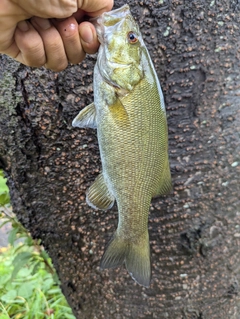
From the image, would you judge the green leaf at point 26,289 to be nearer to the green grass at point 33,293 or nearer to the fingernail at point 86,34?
the green grass at point 33,293

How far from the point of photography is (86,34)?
3.41 ft

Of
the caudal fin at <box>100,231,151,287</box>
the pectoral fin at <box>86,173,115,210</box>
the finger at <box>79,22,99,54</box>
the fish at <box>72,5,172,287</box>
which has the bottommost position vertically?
the caudal fin at <box>100,231,151,287</box>

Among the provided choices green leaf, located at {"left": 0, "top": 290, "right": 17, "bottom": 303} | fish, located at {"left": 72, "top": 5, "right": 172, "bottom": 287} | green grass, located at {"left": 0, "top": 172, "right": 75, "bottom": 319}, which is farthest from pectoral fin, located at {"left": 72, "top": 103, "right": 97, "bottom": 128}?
green leaf, located at {"left": 0, "top": 290, "right": 17, "bottom": 303}

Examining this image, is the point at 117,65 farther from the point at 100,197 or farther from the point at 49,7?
the point at 100,197

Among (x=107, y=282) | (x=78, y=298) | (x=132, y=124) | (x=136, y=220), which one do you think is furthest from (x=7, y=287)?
(x=132, y=124)

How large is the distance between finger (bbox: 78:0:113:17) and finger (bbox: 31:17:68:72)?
10cm

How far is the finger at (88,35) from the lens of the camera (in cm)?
103

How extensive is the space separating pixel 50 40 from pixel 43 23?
0.05 m

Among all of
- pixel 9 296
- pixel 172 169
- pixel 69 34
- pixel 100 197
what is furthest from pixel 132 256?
pixel 9 296

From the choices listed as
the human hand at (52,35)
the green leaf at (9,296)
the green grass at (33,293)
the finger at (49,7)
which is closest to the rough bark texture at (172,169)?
the human hand at (52,35)

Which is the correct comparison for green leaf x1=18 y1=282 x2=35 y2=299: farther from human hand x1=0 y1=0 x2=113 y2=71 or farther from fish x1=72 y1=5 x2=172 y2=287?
human hand x1=0 y1=0 x2=113 y2=71

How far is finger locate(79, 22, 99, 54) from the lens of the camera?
1.03 m

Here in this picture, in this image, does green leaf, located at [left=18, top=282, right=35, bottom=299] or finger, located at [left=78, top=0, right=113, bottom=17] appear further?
green leaf, located at [left=18, top=282, right=35, bottom=299]

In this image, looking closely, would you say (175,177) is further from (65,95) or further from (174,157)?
(65,95)
